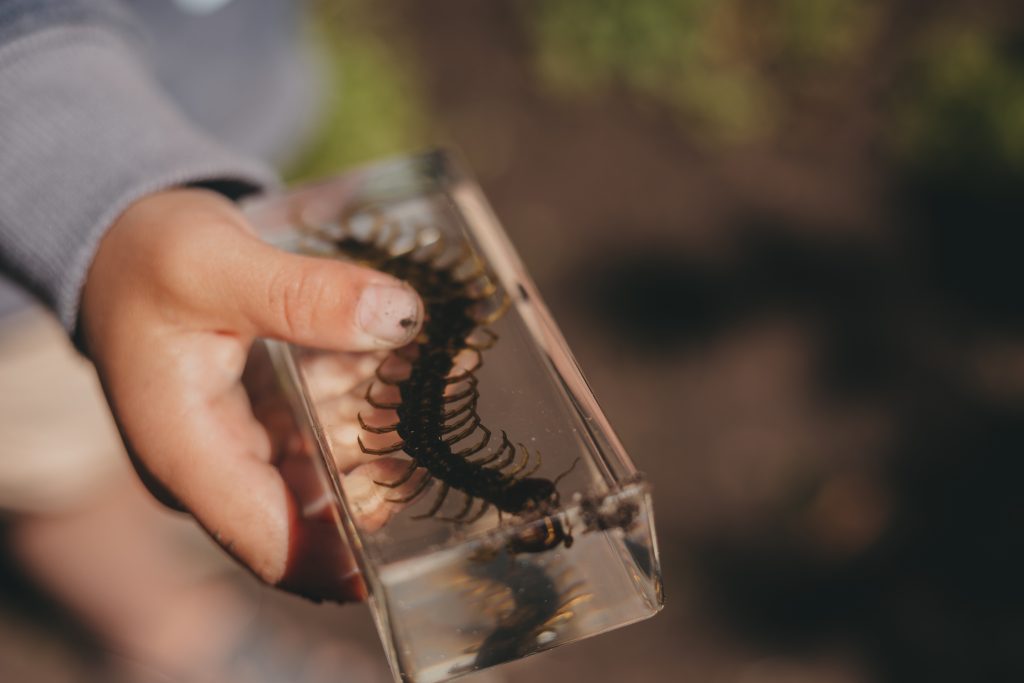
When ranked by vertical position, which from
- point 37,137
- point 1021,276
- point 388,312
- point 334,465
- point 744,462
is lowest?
point 744,462

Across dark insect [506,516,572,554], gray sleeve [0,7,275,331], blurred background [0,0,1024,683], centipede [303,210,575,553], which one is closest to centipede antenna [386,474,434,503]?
centipede [303,210,575,553]

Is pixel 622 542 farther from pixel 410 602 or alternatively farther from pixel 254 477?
pixel 254 477

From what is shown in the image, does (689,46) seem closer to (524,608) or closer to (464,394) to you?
(464,394)

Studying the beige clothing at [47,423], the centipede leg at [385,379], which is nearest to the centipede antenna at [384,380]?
the centipede leg at [385,379]

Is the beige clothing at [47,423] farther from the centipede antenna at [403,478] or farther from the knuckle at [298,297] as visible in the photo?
the centipede antenna at [403,478]

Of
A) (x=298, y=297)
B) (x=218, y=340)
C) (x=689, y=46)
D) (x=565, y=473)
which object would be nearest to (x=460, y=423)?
(x=565, y=473)

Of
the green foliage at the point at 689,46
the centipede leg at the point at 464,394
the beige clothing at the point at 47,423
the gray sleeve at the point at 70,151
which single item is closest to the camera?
the centipede leg at the point at 464,394

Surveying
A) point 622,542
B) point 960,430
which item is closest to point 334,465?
point 622,542
